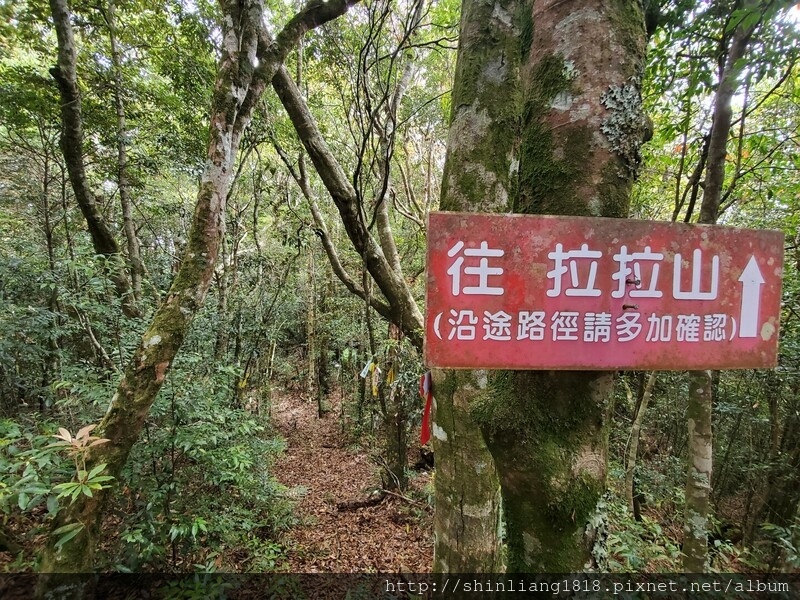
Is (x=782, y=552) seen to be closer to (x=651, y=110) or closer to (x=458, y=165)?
(x=651, y=110)

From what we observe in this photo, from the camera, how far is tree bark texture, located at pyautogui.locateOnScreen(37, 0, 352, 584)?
2275 millimetres

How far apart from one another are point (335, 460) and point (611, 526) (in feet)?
14.6

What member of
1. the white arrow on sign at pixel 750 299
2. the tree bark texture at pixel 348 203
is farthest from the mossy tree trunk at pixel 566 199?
the tree bark texture at pixel 348 203

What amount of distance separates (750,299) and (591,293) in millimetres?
485

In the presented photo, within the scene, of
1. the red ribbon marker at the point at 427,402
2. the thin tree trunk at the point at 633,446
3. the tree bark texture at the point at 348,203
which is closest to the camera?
the red ribbon marker at the point at 427,402

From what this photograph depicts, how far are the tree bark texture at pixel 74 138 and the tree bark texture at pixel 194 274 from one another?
64.2 inches

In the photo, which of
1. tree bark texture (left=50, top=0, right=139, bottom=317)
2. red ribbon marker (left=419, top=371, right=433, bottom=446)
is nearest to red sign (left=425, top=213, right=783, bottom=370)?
red ribbon marker (left=419, top=371, right=433, bottom=446)

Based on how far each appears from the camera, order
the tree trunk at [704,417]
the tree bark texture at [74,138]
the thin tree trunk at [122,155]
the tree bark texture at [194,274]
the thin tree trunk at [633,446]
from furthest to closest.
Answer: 1. the thin tree trunk at [122,155]
2. the thin tree trunk at [633,446]
3. the tree bark texture at [74,138]
4. the tree trunk at [704,417]
5. the tree bark texture at [194,274]

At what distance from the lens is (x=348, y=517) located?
4535mm

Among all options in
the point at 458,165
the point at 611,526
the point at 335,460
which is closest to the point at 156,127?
the point at 458,165

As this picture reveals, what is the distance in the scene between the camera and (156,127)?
5.12m

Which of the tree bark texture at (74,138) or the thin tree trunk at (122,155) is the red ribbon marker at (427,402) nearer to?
the tree bark texture at (74,138)

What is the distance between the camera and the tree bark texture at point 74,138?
11.4 feet

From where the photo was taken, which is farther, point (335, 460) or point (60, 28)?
point (335, 460)
